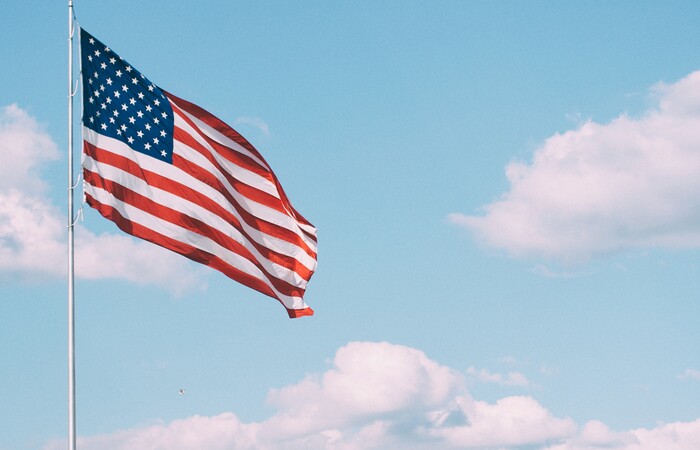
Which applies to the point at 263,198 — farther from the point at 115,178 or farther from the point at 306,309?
the point at 115,178

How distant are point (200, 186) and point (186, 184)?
59 cm

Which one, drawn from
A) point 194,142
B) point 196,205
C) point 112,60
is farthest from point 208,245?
point 112,60

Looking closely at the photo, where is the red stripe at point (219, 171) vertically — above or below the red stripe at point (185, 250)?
above

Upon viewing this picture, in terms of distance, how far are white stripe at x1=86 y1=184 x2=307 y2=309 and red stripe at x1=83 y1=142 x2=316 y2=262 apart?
1165 millimetres

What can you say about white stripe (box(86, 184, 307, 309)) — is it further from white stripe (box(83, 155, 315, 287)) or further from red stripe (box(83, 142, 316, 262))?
red stripe (box(83, 142, 316, 262))

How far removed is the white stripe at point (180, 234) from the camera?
34031 mm

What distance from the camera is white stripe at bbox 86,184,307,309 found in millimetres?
34031

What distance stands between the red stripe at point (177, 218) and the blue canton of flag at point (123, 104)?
1794mm

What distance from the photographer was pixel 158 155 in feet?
120

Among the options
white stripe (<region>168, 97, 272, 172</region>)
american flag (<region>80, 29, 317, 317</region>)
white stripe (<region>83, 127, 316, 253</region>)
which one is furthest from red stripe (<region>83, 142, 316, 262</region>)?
white stripe (<region>168, 97, 272, 172</region>)

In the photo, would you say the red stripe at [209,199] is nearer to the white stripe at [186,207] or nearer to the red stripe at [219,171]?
the white stripe at [186,207]

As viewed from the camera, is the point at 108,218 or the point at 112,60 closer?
the point at 108,218

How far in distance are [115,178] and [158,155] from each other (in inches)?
88.9

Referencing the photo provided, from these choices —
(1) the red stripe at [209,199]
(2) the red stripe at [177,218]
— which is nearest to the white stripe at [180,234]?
(2) the red stripe at [177,218]
